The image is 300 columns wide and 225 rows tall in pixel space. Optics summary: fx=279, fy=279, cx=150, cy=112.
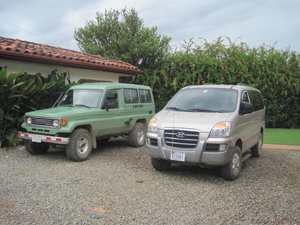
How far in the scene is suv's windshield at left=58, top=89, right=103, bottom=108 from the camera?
24.8 feet

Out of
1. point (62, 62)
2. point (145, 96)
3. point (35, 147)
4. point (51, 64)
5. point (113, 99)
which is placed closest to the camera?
point (35, 147)

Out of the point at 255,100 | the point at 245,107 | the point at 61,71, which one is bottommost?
the point at 245,107

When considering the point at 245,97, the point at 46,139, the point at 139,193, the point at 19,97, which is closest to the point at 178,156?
the point at 139,193

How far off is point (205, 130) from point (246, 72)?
29.7 feet

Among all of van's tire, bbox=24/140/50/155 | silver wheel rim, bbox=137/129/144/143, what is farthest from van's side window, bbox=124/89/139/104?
van's tire, bbox=24/140/50/155

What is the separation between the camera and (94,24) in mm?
21125

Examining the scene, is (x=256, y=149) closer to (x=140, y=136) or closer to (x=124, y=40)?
(x=140, y=136)

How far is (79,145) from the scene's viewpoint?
22.4ft

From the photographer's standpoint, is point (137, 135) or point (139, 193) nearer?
point (139, 193)

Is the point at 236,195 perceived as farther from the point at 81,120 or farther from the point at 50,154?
the point at 50,154

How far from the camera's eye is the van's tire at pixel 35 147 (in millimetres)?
7301

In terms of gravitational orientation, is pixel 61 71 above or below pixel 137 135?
above

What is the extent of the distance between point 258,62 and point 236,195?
10216 mm

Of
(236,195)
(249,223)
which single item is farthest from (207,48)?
(249,223)
